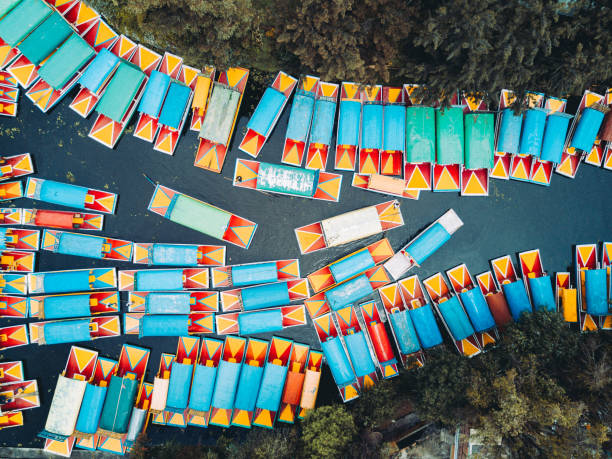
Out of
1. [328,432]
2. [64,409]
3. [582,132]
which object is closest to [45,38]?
[64,409]

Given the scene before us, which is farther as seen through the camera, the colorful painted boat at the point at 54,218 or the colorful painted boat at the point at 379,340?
the colorful painted boat at the point at 379,340

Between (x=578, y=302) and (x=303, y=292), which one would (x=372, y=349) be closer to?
(x=303, y=292)

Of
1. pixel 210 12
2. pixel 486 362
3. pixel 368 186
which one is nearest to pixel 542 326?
pixel 486 362

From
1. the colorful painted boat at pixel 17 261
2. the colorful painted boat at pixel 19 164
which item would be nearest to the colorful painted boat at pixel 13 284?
the colorful painted boat at pixel 17 261

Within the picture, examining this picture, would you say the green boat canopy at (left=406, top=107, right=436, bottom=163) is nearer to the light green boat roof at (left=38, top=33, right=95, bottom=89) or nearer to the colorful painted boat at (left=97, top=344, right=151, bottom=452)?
the light green boat roof at (left=38, top=33, right=95, bottom=89)

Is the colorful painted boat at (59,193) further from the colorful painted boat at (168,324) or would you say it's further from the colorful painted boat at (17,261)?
the colorful painted boat at (168,324)
